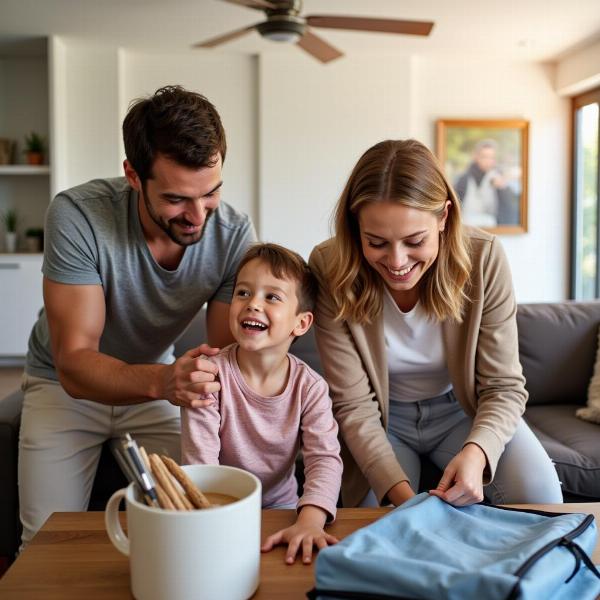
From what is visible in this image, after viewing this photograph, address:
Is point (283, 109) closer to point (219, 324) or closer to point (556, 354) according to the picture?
point (556, 354)

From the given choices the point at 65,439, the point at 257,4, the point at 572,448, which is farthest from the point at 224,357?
the point at 257,4

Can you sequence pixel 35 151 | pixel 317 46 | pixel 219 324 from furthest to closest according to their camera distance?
pixel 35 151 < pixel 317 46 < pixel 219 324

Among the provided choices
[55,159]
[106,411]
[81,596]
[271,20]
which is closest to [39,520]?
[106,411]

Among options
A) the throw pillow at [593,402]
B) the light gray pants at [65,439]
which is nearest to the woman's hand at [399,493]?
the light gray pants at [65,439]

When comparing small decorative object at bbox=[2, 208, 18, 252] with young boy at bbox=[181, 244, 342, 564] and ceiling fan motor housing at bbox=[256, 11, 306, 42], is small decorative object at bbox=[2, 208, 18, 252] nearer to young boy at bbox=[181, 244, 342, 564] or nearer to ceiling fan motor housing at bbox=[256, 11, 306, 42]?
ceiling fan motor housing at bbox=[256, 11, 306, 42]

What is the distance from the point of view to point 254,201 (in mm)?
6320

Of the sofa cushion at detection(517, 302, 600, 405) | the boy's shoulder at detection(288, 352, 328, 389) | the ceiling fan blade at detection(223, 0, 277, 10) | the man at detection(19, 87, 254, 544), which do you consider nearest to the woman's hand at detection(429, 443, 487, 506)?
the boy's shoulder at detection(288, 352, 328, 389)

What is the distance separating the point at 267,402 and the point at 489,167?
5.53 meters

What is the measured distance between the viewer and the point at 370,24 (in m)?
3.86

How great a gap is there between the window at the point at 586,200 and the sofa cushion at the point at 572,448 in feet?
14.3

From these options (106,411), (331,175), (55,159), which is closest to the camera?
(106,411)

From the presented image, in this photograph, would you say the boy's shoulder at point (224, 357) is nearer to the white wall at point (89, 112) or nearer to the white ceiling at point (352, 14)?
the white ceiling at point (352, 14)

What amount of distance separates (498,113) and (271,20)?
3.28 meters

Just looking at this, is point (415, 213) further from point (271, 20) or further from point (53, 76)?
point (53, 76)
